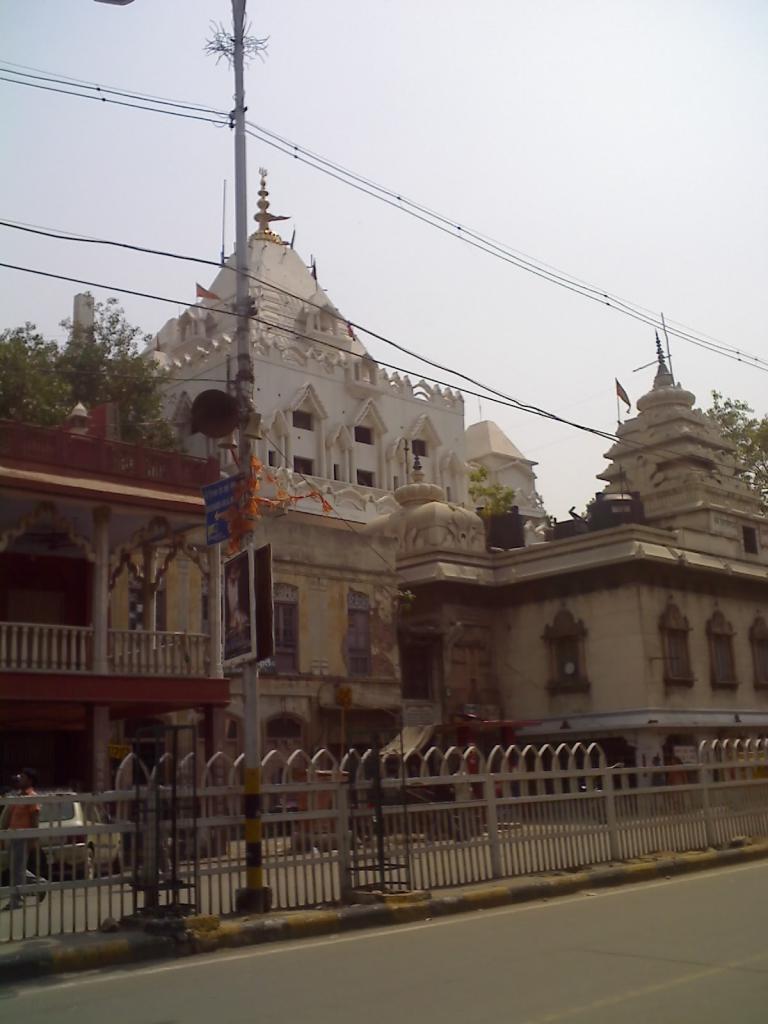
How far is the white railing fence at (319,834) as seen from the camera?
1074 cm

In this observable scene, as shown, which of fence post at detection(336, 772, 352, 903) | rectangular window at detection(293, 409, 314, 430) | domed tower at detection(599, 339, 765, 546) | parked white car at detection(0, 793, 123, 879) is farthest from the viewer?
rectangular window at detection(293, 409, 314, 430)

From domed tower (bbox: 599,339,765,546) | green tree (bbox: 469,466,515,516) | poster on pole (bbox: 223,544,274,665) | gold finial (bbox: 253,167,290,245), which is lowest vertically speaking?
poster on pole (bbox: 223,544,274,665)

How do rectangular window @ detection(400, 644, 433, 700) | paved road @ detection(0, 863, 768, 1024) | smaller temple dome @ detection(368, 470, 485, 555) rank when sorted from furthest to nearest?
1. smaller temple dome @ detection(368, 470, 485, 555)
2. rectangular window @ detection(400, 644, 433, 700)
3. paved road @ detection(0, 863, 768, 1024)

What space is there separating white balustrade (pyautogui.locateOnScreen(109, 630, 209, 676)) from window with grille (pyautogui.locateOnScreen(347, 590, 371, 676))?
23.6 ft

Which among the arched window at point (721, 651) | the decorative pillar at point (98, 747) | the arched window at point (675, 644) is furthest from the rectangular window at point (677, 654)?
the decorative pillar at point (98, 747)

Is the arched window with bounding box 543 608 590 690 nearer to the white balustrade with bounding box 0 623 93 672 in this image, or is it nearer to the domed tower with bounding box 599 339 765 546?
the domed tower with bounding box 599 339 765 546

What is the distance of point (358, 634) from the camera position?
29.5 metres

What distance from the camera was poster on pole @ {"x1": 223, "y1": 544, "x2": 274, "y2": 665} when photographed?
12000 millimetres

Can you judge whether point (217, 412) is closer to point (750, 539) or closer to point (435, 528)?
point (435, 528)

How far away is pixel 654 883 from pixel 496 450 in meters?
61.2

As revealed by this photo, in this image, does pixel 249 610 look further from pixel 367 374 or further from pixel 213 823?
pixel 367 374

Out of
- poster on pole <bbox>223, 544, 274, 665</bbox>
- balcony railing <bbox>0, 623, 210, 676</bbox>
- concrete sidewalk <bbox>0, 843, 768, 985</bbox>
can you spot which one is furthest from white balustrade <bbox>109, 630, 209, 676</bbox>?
concrete sidewalk <bbox>0, 843, 768, 985</bbox>

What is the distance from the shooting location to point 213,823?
11.7 metres

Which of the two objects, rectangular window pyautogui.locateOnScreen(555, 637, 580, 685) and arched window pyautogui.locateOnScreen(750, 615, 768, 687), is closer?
rectangular window pyautogui.locateOnScreen(555, 637, 580, 685)
